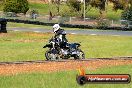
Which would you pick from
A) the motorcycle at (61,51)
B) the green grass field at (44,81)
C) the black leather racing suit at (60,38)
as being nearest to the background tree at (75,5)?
the motorcycle at (61,51)

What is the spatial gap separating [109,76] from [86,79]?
31 cm

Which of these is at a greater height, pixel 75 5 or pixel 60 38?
pixel 60 38

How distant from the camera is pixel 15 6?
73.5 metres

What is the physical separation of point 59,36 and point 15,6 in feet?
189

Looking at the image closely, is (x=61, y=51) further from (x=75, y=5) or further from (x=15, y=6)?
(x=75, y=5)

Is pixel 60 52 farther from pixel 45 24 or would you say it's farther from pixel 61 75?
pixel 45 24

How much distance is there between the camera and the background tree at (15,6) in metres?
72.1

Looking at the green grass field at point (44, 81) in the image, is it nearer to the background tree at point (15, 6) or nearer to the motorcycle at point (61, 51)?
the motorcycle at point (61, 51)

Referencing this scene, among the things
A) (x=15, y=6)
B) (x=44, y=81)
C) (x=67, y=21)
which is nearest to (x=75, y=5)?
(x=15, y=6)

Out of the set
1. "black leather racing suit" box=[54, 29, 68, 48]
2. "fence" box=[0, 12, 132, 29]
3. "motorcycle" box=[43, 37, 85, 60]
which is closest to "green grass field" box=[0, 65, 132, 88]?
"black leather racing suit" box=[54, 29, 68, 48]

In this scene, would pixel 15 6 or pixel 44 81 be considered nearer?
pixel 44 81

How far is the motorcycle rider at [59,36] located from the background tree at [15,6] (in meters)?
55.6

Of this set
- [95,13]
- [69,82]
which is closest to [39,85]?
[69,82]

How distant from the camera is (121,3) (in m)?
73.2
